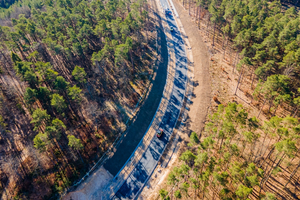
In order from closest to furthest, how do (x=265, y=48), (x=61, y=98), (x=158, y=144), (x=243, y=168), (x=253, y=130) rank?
(x=243, y=168) → (x=253, y=130) → (x=61, y=98) → (x=158, y=144) → (x=265, y=48)

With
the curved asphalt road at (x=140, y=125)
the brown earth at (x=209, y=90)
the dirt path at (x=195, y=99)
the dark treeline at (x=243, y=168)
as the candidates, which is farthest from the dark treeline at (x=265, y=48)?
the curved asphalt road at (x=140, y=125)

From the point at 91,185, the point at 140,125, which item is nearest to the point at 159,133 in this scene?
the point at 140,125

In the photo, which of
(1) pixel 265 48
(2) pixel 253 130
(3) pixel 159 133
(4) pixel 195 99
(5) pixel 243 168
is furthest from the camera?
(1) pixel 265 48

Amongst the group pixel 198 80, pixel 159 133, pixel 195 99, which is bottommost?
pixel 159 133

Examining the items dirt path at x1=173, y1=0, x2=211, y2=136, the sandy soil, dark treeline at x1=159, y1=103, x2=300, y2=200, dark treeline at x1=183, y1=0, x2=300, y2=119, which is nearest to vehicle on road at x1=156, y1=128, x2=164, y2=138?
dirt path at x1=173, y1=0, x2=211, y2=136

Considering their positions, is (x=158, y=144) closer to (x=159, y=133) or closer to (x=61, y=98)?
(x=159, y=133)

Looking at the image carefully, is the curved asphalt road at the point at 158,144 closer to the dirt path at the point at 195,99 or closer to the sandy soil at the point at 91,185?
the dirt path at the point at 195,99
